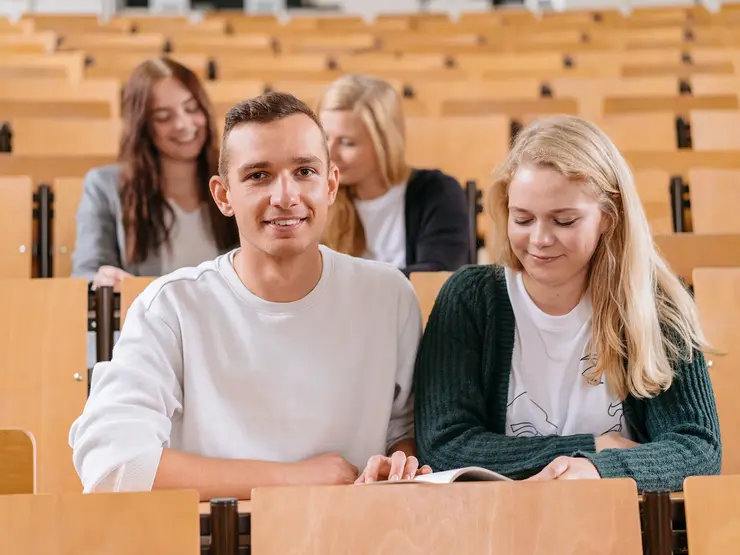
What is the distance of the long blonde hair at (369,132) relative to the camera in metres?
1.71

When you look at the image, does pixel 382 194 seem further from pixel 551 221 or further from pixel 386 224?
pixel 551 221

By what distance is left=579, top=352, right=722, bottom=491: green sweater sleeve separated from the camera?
3.32 ft

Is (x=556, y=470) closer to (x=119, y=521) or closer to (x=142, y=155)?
(x=119, y=521)

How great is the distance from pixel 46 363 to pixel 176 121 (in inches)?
22.3

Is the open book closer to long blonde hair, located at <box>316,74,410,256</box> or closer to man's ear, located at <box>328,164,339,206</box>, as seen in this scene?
man's ear, located at <box>328,164,339,206</box>

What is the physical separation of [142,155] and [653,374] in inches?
39.6

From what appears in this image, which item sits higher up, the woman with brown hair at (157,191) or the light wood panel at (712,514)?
the woman with brown hair at (157,191)

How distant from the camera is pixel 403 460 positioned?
100cm

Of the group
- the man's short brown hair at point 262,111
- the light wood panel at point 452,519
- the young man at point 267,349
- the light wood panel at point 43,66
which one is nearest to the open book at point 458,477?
the light wood panel at point 452,519

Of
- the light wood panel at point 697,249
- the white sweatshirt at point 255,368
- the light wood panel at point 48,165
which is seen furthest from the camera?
the light wood panel at point 48,165

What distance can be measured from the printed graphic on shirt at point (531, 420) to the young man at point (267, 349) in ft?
0.36

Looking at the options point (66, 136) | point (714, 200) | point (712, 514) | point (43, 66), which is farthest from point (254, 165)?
point (43, 66)

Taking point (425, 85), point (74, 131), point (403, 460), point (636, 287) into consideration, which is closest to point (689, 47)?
point (425, 85)

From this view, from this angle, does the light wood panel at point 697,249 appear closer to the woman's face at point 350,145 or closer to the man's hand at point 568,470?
the woman's face at point 350,145
